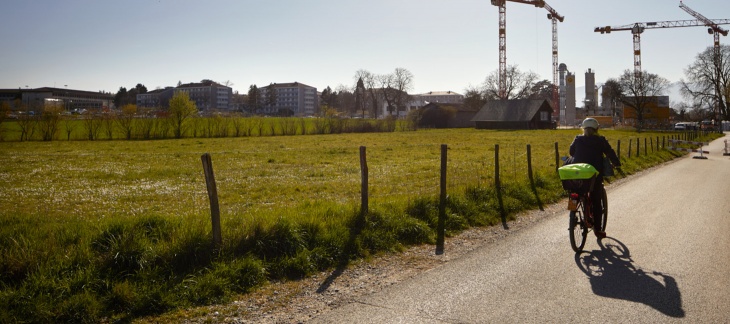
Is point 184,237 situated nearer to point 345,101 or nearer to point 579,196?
Result: point 579,196

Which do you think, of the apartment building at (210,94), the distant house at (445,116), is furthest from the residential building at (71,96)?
the distant house at (445,116)

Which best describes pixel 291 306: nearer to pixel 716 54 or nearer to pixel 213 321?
pixel 213 321

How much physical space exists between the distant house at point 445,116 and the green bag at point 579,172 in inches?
3363

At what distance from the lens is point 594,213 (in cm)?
826

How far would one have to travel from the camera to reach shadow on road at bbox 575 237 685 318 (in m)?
5.68

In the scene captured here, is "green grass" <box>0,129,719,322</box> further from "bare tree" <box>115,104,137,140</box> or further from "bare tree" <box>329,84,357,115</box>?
"bare tree" <box>329,84,357,115</box>

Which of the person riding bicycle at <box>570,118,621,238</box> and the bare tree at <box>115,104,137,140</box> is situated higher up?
the bare tree at <box>115,104,137,140</box>

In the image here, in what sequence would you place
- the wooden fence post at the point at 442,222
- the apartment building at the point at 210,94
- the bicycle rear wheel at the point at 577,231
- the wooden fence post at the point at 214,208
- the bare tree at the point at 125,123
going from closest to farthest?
the wooden fence post at the point at 214,208 < the bicycle rear wheel at the point at 577,231 < the wooden fence post at the point at 442,222 < the bare tree at the point at 125,123 < the apartment building at the point at 210,94

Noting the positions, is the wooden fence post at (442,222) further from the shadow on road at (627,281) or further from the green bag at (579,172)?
the green bag at (579,172)

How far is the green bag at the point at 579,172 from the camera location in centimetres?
766

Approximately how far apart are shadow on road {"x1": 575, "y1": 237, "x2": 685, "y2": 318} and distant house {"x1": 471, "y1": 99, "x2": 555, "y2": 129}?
79.1 metres

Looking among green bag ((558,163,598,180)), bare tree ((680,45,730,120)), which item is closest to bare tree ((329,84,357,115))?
Answer: bare tree ((680,45,730,120))

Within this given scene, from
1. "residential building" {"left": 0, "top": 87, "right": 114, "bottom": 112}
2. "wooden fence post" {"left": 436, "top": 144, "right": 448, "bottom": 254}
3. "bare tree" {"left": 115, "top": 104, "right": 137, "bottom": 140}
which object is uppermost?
"residential building" {"left": 0, "top": 87, "right": 114, "bottom": 112}

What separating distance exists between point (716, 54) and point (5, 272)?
97.0 metres
